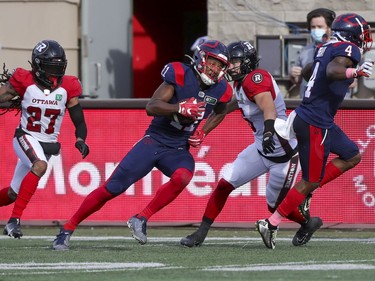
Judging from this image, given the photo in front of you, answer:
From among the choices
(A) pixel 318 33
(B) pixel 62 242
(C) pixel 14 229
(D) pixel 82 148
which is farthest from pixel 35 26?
(B) pixel 62 242

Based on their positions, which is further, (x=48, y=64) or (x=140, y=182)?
(x=140, y=182)

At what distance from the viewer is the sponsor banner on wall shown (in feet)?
41.5

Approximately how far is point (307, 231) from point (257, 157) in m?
0.71

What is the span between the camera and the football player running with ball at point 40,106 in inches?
424

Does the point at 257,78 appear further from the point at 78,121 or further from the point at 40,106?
the point at 40,106

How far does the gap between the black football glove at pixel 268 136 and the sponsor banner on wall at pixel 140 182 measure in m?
2.76

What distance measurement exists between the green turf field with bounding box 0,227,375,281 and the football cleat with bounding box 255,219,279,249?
0.28 ft

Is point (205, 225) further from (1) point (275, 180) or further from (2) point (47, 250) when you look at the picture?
→ (2) point (47, 250)

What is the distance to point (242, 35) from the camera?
15.8 meters

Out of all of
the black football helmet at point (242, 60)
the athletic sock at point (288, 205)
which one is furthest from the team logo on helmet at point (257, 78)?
the athletic sock at point (288, 205)

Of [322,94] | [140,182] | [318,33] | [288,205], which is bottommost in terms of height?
[140,182]

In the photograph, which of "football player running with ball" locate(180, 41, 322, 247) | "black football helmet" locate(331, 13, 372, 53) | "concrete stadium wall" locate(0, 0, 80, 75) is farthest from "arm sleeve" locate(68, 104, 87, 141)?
"concrete stadium wall" locate(0, 0, 80, 75)

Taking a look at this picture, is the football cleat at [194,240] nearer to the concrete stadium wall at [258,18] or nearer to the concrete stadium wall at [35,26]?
the concrete stadium wall at [258,18]

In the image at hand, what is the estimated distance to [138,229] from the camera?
978cm
